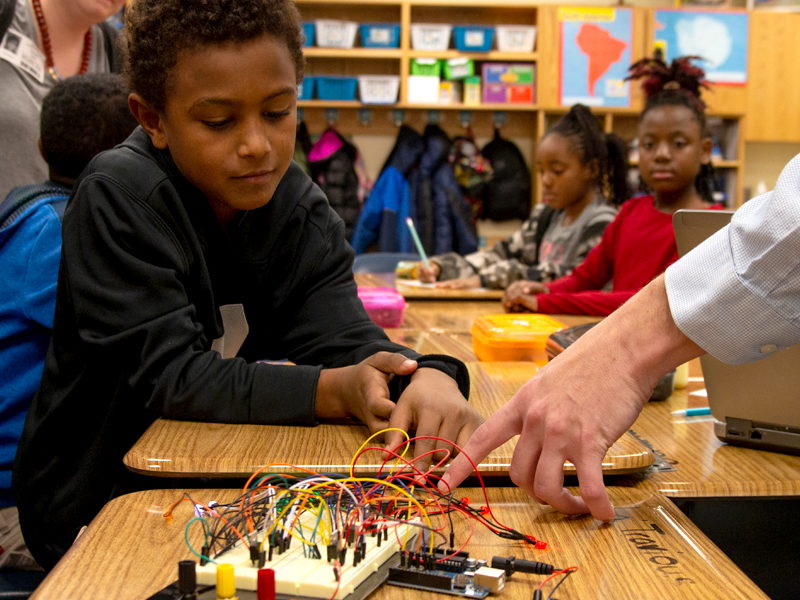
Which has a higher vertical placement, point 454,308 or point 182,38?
point 182,38

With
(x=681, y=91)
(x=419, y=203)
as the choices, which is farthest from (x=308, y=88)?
(x=681, y=91)

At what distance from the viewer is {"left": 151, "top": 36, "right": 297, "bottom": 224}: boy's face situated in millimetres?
954

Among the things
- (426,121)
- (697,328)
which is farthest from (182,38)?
(426,121)

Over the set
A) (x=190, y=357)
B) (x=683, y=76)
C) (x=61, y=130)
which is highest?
(x=683, y=76)

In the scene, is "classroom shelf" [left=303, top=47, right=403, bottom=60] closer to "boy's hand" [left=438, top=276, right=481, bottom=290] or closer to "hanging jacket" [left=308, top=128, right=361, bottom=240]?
"hanging jacket" [left=308, top=128, right=361, bottom=240]

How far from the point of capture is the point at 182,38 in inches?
38.0

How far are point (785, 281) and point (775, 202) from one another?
0.22ft

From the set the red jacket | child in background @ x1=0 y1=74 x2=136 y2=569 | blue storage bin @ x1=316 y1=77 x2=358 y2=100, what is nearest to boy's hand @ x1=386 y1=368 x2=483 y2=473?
child in background @ x1=0 y1=74 x2=136 y2=569

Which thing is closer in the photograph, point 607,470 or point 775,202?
point 775,202

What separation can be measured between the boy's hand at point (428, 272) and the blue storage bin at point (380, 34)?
256 centimetres

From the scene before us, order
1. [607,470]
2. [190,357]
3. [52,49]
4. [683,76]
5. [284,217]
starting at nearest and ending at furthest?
1. [607,470]
2. [190,357]
3. [284,217]
4. [52,49]
5. [683,76]

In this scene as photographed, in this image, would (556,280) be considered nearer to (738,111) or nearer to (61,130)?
(61,130)

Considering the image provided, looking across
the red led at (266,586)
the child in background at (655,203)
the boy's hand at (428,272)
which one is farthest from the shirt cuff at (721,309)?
the boy's hand at (428,272)

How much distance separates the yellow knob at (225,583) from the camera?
498 millimetres
